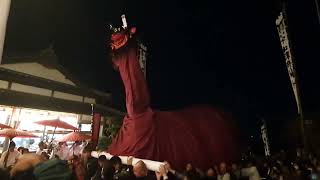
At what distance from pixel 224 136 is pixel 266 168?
1755 mm

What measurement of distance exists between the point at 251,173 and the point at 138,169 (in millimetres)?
3394

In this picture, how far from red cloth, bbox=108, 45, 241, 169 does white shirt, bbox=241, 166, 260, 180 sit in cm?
140

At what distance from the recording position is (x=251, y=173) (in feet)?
21.9

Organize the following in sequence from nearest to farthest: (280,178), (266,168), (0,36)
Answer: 1. (0,36)
2. (280,178)
3. (266,168)

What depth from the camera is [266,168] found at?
23.8 ft

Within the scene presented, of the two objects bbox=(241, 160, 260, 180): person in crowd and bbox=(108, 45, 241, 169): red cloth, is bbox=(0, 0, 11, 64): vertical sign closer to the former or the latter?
bbox=(241, 160, 260, 180): person in crowd

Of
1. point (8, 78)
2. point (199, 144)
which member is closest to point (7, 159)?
point (8, 78)

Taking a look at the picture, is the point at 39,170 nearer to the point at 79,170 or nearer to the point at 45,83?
the point at 79,170

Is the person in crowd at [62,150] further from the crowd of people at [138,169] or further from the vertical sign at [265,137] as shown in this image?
the vertical sign at [265,137]

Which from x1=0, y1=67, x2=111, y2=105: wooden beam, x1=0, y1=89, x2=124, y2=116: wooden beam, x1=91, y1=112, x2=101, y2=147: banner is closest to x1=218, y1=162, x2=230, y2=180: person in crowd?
x1=91, y1=112, x2=101, y2=147: banner

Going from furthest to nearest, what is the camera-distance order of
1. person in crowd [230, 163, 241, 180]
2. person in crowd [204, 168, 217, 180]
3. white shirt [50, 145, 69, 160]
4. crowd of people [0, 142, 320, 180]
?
1. white shirt [50, 145, 69, 160]
2. person in crowd [230, 163, 241, 180]
3. person in crowd [204, 168, 217, 180]
4. crowd of people [0, 142, 320, 180]

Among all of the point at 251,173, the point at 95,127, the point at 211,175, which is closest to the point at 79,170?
the point at 211,175

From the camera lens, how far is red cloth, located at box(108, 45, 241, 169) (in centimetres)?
803

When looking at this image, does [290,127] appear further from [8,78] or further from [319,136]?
[8,78]
